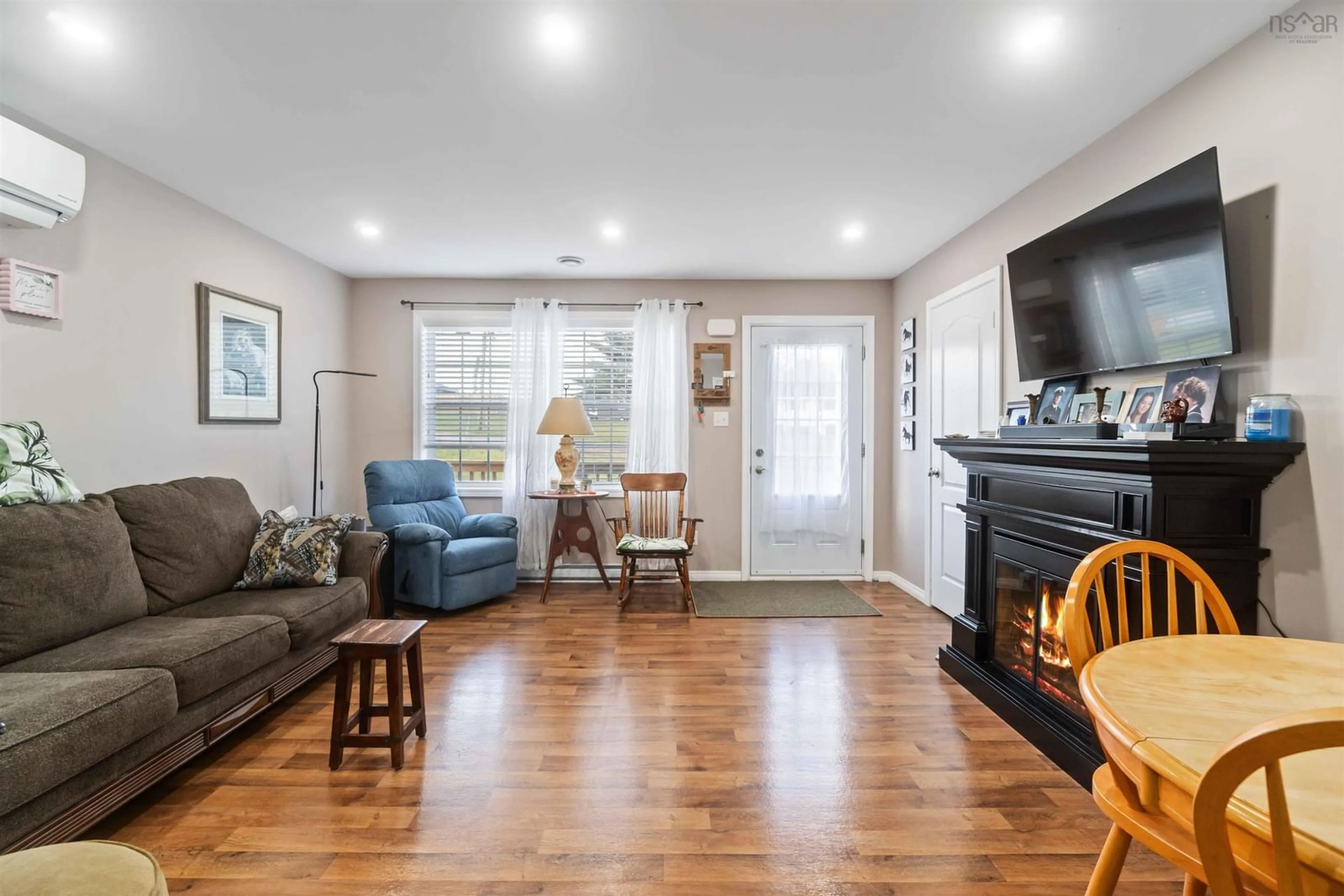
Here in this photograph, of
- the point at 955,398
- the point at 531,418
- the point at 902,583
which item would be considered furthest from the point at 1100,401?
the point at 531,418

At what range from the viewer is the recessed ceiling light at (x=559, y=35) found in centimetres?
175

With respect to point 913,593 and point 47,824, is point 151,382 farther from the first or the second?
point 913,593

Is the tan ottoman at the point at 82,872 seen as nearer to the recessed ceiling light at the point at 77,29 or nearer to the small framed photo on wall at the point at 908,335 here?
the recessed ceiling light at the point at 77,29

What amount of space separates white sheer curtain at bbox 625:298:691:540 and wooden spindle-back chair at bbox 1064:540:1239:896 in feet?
10.8

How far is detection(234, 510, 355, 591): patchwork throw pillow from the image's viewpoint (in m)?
2.71

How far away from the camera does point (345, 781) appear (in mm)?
1962

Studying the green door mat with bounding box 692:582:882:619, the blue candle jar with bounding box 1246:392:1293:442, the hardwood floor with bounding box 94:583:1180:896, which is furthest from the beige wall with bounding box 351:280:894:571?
the blue candle jar with bounding box 1246:392:1293:442

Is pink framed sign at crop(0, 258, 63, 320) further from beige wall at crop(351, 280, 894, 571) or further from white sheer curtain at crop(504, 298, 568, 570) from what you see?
white sheer curtain at crop(504, 298, 568, 570)

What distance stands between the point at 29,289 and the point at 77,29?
41.2 inches

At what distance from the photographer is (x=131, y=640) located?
1967mm

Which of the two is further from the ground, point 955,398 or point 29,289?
point 29,289

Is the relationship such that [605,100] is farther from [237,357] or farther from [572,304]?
[237,357]

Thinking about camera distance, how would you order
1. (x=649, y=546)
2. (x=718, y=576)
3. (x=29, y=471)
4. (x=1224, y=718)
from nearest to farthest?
(x=1224, y=718) → (x=29, y=471) → (x=649, y=546) → (x=718, y=576)

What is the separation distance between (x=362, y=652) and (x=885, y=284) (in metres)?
4.38
